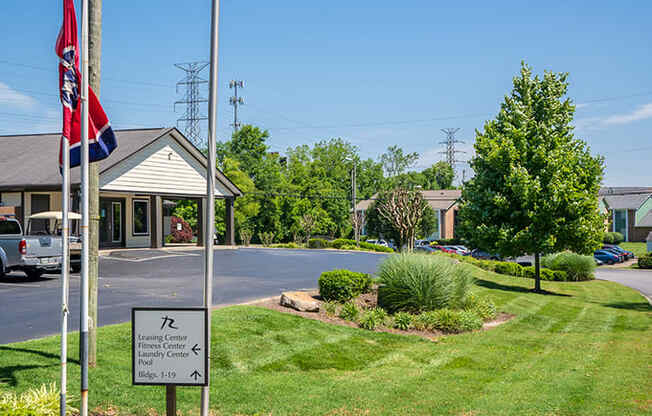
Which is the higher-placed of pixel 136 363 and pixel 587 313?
pixel 136 363

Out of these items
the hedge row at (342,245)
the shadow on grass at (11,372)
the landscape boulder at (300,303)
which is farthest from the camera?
the hedge row at (342,245)

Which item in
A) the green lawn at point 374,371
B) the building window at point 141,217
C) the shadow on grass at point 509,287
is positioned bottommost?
the shadow on grass at point 509,287

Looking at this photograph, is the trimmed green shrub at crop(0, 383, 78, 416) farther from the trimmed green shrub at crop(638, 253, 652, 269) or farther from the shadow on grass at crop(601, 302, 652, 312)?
the trimmed green shrub at crop(638, 253, 652, 269)

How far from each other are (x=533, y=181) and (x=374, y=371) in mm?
17125

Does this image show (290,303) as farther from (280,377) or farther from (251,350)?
(280,377)

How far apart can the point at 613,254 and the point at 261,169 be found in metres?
37.3

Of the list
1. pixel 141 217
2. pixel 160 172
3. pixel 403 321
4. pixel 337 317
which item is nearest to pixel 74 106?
pixel 337 317

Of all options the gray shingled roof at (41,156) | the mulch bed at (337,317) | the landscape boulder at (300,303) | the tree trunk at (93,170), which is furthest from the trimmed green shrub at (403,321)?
the gray shingled roof at (41,156)

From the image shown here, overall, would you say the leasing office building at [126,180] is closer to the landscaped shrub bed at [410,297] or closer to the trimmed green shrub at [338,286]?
the trimmed green shrub at [338,286]

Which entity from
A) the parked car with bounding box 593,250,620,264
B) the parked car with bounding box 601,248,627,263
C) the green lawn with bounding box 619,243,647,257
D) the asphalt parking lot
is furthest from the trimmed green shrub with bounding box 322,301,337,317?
the green lawn with bounding box 619,243,647,257

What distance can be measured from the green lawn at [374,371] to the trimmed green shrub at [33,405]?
78 cm

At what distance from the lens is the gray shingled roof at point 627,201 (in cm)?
Result: 7594

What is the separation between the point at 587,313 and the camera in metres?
20.0

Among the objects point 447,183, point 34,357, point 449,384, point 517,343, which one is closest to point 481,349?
point 517,343
